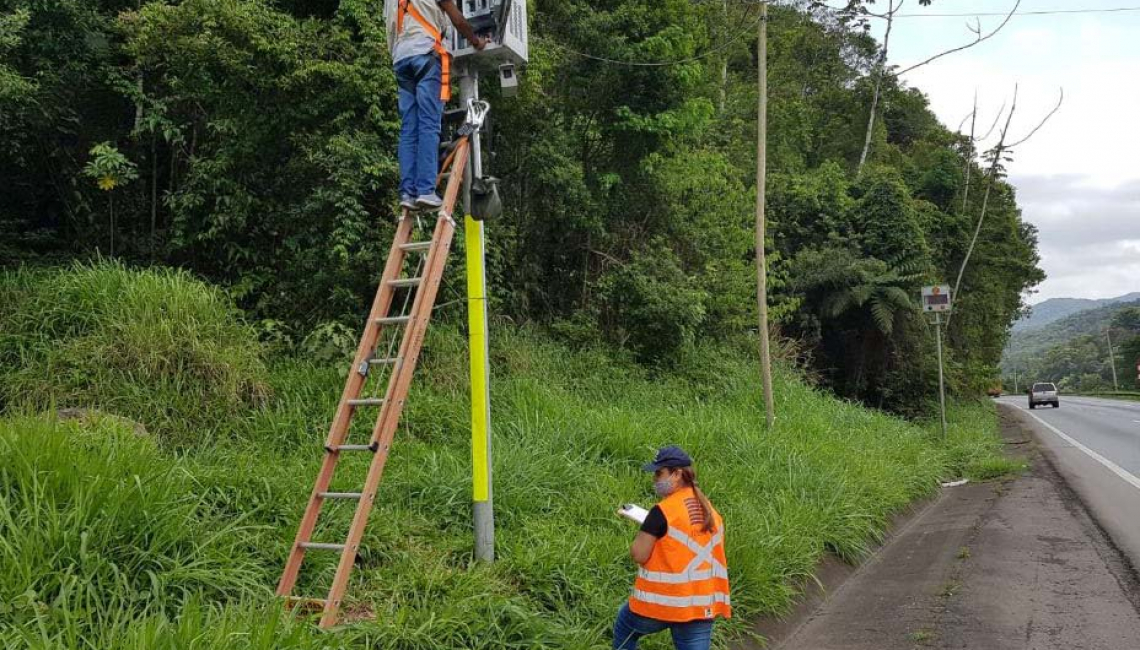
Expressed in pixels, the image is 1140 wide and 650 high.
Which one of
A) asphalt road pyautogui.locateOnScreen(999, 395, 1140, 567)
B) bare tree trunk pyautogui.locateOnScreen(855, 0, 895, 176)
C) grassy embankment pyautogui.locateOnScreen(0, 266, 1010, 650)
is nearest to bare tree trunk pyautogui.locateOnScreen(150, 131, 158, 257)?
grassy embankment pyautogui.locateOnScreen(0, 266, 1010, 650)

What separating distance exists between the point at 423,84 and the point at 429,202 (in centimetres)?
76

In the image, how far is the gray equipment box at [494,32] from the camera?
16.9 ft

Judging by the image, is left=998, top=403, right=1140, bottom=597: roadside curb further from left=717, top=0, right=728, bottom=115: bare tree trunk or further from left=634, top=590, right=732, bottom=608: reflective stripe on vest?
left=717, top=0, right=728, bottom=115: bare tree trunk

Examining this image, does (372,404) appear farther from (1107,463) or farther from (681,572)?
(1107,463)

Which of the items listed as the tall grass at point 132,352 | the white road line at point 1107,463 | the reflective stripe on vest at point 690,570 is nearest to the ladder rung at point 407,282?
the reflective stripe on vest at point 690,570

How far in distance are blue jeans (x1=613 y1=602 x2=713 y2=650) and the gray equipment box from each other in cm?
361

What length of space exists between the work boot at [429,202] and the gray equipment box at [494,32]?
1.11m

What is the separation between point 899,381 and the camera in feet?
61.5

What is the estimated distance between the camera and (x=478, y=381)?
4.94m

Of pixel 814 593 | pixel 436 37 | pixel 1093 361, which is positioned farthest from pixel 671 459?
pixel 1093 361

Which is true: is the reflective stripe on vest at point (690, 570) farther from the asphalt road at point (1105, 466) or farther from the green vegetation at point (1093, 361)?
the green vegetation at point (1093, 361)

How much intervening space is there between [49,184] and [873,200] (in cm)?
1794

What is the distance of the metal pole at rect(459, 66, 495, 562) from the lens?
4.88 m

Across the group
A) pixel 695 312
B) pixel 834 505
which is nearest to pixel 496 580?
pixel 834 505
